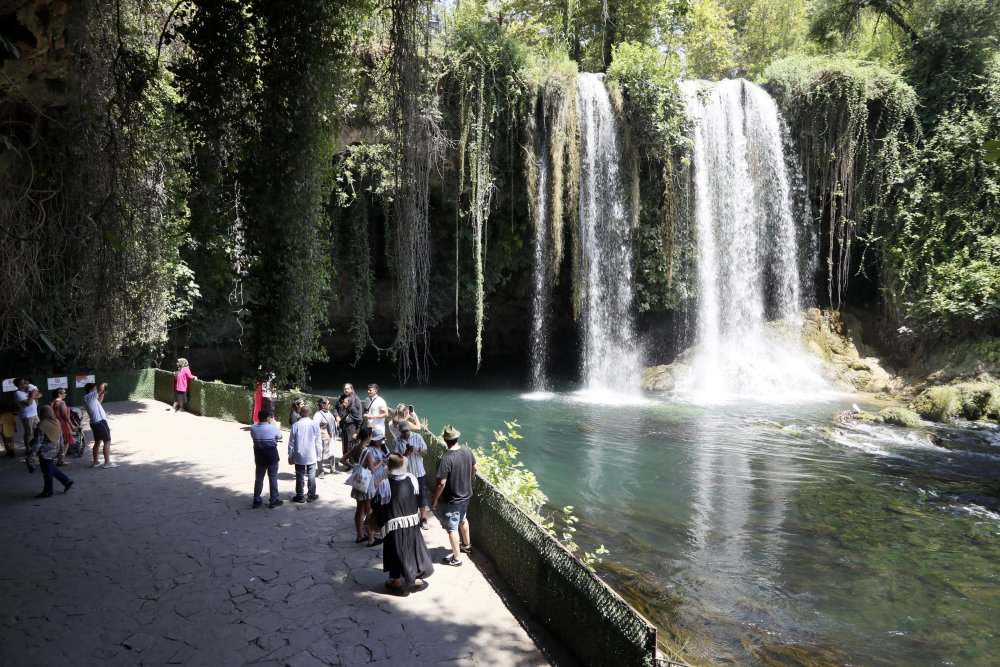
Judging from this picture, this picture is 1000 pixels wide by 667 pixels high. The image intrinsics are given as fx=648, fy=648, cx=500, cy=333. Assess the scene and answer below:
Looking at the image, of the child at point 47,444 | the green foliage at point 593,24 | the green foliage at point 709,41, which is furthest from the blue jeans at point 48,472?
the green foliage at point 709,41

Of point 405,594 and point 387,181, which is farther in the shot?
point 387,181

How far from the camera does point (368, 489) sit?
6738 millimetres

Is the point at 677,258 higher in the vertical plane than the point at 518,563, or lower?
higher

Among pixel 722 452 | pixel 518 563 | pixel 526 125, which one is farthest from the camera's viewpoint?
pixel 526 125

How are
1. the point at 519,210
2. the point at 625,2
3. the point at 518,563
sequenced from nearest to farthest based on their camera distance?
1. the point at 518,563
2. the point at 519,210
3. the point at 625,2

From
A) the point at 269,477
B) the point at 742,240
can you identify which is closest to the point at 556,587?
the point at 269,477

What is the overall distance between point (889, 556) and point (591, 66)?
2104 cm

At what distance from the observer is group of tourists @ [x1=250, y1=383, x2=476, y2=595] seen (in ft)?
18.9

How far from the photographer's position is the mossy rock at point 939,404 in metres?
15.0

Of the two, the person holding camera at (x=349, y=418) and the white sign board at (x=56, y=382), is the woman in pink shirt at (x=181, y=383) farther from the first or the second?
the person holding camera at (x=349, y=418)

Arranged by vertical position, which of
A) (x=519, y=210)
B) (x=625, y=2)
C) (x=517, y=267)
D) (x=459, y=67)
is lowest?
(x=517, y=267)

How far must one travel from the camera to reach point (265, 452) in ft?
25.6

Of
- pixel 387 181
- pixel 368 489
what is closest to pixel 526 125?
pixel 387 181

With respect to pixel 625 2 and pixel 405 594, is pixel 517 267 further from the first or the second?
pixel 405 594
